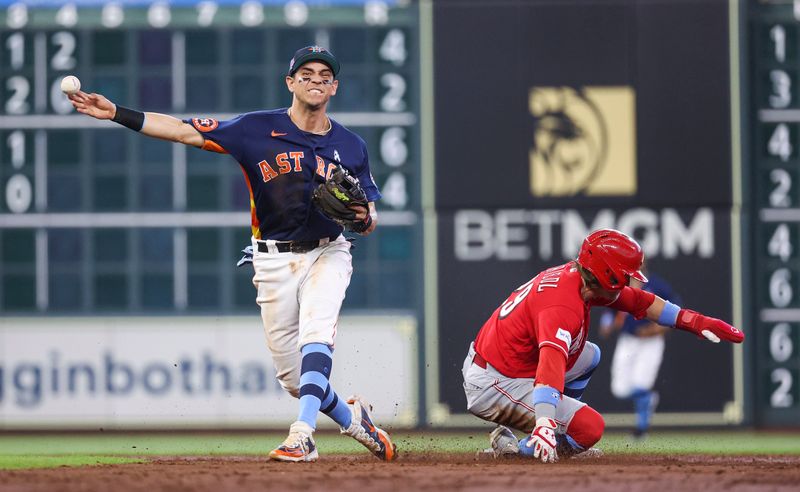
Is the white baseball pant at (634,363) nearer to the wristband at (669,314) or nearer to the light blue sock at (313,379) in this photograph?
the wristband at (669,314)

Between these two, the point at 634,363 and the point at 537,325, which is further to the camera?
the point at 634,363

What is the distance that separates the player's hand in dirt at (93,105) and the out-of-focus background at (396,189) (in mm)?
5191

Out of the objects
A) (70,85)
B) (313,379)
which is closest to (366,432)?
(313,379)

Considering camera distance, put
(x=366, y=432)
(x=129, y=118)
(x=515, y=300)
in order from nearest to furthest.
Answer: (x=129, y=118), (x=366, y=432), (x=515, y=300)

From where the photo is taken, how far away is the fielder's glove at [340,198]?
6336 mm

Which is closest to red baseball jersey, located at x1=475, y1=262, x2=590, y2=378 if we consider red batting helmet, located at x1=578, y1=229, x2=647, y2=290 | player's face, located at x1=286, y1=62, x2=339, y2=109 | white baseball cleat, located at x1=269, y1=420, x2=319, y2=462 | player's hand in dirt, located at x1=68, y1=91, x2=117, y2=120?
red batting helmet, located at x1=578, y1=229, x2=647, y2=290

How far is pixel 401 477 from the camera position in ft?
18.5

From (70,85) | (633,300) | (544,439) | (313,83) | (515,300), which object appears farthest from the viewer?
(633,300)

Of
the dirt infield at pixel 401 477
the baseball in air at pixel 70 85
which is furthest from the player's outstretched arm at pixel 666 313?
the baseball in air at pixel 70 85

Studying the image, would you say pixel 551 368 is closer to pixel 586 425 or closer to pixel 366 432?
pixel 586 425

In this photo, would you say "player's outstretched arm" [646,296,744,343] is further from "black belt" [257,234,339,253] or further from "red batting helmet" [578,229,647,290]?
"black belt" [257,234,339,253]

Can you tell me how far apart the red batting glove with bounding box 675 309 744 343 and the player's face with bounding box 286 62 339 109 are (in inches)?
83.3

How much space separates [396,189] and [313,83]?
5.12m

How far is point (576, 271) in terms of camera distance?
668 cm
